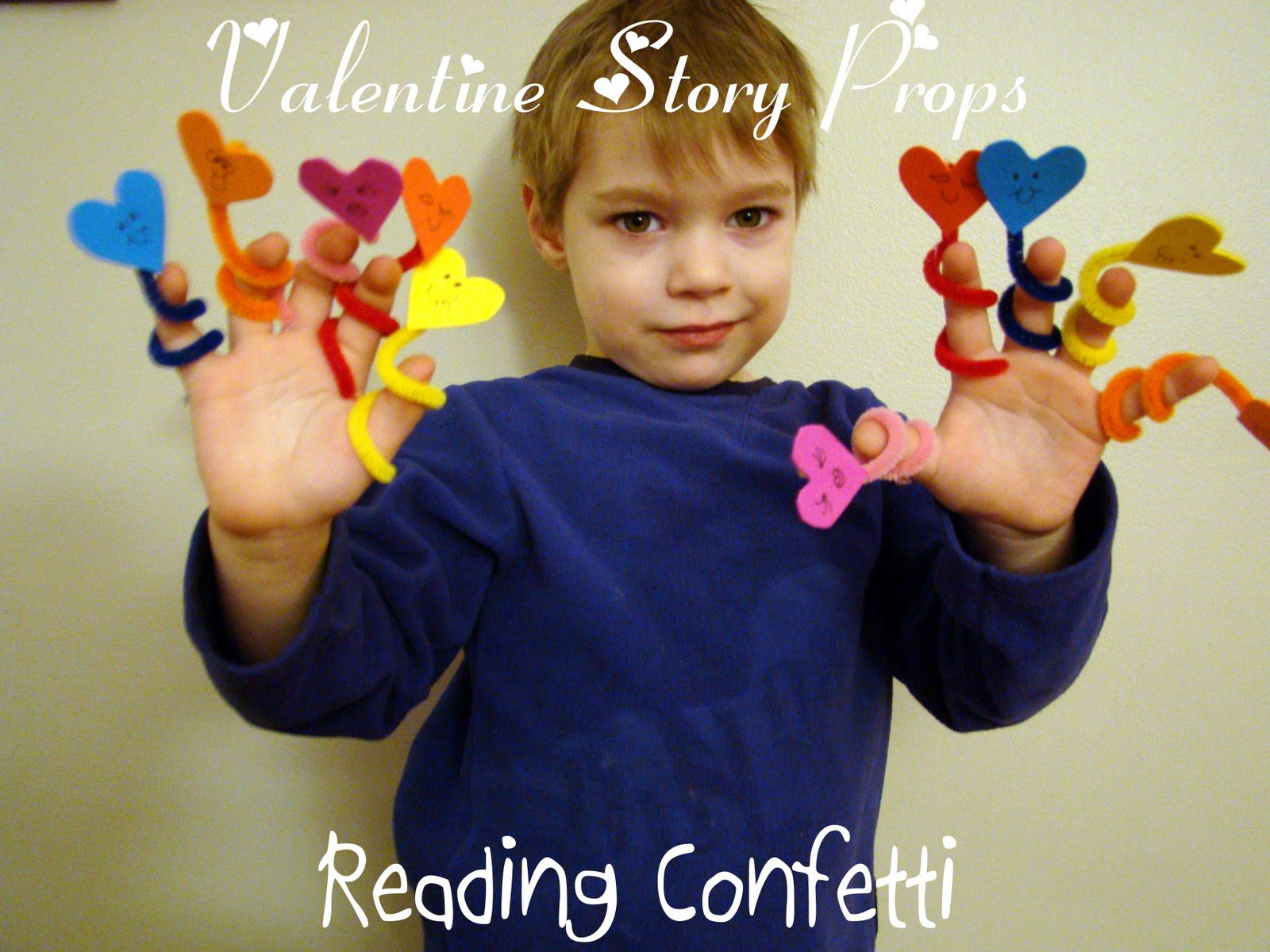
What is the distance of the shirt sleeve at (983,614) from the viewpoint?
0.49 metres

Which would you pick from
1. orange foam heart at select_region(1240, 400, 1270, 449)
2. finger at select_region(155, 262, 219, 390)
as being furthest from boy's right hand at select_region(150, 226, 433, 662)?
orange foam heart at select_region(1240, 400, 1270, 449)

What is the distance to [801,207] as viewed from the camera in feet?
2.43

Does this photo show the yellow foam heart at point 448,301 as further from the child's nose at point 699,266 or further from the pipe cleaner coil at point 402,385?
the child's nose at point 699,266

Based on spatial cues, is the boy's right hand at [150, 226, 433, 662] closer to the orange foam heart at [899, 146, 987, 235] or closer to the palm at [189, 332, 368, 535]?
the palm at [189, 332, 368, 535]

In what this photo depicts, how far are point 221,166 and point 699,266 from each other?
30 cm

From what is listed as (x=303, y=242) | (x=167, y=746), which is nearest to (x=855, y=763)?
(x=303, y=242)

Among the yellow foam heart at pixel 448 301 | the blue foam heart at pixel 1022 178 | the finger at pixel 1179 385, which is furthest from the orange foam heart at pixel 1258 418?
the yellow foam heart at pixel 448 301

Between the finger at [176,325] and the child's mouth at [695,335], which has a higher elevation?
the child's mouth at [695,335]

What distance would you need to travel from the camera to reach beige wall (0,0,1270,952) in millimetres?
710

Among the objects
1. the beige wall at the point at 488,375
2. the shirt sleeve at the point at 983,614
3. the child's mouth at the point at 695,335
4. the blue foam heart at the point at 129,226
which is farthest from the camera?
the beige wall at the point at 488,375

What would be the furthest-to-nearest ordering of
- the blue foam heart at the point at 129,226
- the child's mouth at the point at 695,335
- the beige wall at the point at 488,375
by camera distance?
the beige wall at the point at 488,375, the child's mouth at the point at 695,335, the blue foam heart at the point at 129,226

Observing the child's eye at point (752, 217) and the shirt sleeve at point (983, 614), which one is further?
the child's eye at point (752, 217)

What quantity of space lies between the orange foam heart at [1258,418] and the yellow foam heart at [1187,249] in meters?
0.07

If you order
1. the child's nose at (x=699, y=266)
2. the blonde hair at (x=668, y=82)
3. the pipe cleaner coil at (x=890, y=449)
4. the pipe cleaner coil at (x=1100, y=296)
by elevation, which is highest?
the blonde hair at (x=668, y=82)
